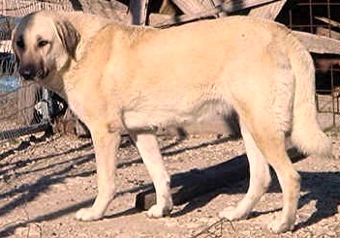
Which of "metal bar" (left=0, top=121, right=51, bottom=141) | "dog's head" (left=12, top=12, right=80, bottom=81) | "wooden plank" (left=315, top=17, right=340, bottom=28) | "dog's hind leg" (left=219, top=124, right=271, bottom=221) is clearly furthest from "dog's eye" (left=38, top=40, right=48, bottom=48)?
"wooden plank" (left=315, top=17, right=340, bottom=28)

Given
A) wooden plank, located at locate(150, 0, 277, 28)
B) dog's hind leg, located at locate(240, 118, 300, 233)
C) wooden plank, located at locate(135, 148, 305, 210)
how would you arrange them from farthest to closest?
wooden plank, located at locate(150, 0, 277, 28)
wooden plank, located at locate(135, 148, 305, 210)
dog's hind leg, located at locate(240, 118, 300, 233)

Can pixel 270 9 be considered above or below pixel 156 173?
above

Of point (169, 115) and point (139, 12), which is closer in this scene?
point (169, 115)

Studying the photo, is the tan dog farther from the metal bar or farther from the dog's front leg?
the metal bar

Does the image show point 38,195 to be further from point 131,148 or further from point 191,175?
point 131,148

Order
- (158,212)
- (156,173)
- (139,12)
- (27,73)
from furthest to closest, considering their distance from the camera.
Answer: (139,12) → (156,173) → (158,212) → (27,73)

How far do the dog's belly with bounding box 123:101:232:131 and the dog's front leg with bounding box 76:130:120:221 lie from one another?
173 millimetres

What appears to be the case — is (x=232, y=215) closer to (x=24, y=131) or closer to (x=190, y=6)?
(x=190, y=6)

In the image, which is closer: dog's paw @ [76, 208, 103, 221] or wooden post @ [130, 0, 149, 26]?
dog's paw @ [76, 208, 103, 221]

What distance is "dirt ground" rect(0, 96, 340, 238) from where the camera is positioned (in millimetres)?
5887

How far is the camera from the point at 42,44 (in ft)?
19.6

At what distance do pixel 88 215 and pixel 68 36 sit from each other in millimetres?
1257

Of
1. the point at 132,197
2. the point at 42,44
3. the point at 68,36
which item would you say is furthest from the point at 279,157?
the point at 42,44

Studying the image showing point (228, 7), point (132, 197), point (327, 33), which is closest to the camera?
point (132, 197)
